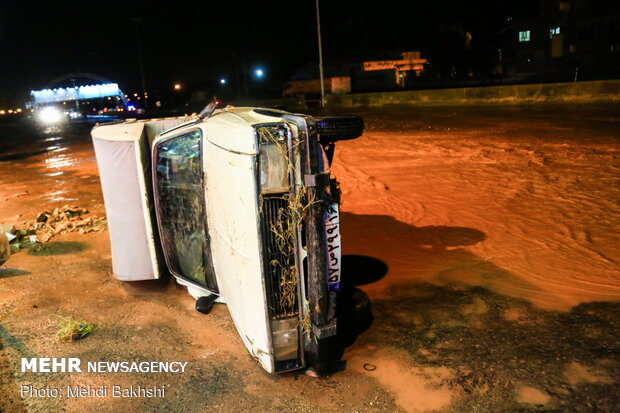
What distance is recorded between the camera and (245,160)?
10.1ft

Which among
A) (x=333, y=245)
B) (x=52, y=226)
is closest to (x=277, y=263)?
(x=333, y=245)

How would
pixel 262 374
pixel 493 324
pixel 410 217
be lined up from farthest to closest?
1. pixel 410 217
2. pixel 493 324
3. pixel 262 374

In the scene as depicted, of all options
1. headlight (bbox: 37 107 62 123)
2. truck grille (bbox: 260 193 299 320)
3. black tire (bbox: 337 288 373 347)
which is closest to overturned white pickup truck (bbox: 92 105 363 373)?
truck grille (bbox: 260 193 299 320)

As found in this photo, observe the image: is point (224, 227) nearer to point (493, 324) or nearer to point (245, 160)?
point (245, 160)

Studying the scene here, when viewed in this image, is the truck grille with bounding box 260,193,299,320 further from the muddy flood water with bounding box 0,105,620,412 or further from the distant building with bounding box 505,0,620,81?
the distant building with bounding box 505,0,620,81

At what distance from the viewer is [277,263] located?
320 cm

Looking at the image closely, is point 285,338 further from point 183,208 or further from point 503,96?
point 503,96

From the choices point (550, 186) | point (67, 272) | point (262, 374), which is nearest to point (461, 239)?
point (550, 186)

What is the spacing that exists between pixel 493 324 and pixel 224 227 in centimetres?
244

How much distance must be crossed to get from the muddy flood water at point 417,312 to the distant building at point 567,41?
103 feet

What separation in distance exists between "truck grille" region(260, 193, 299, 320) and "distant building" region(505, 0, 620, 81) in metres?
36.0

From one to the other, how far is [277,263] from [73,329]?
224 centimetres

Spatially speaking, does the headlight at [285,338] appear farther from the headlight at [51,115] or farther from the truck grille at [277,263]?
the headlight at [51,115]

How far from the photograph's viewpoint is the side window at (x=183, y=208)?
4.25 metres
